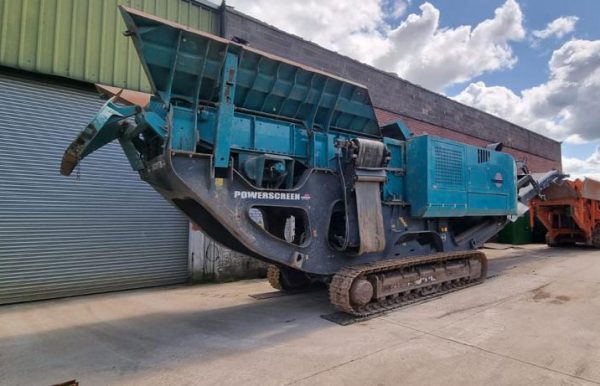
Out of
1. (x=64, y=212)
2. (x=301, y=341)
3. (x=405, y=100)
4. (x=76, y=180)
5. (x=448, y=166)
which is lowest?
(x=301, y=341)

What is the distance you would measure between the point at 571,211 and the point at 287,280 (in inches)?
440

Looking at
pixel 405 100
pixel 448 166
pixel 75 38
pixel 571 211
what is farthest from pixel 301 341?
pixel 571 211

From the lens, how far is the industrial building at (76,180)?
7328mm

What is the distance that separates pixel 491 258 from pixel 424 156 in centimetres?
670

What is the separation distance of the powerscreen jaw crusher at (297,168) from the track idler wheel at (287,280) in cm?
3

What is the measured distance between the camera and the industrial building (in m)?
7.33

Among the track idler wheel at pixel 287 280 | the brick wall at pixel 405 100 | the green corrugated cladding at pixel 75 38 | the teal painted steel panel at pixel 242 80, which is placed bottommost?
the track idler wheel at pixel 287 280

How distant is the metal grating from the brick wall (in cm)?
580

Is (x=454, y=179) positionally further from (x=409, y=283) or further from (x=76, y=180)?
(x=76, y=180)

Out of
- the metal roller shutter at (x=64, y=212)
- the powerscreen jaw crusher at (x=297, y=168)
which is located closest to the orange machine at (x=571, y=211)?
the powerscreen jaw crusher at (x=297, y=168)

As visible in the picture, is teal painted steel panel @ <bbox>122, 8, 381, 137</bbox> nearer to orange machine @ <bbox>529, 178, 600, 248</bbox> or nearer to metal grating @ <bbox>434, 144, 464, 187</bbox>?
metal grating @ <bbox>434, 144, 464, 187</bbox>

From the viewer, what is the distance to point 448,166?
23.7ft

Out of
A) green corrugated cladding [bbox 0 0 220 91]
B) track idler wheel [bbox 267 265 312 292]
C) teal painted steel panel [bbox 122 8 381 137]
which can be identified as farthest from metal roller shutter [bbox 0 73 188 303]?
teal painted steel panel [bbox 122 8 381 137]

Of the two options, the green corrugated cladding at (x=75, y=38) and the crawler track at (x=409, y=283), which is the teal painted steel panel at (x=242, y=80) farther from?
the green corrugated cladding at (x=75, y=38)
